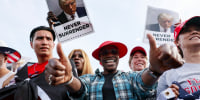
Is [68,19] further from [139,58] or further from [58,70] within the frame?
[58,70]

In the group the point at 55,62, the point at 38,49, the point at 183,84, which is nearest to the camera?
the point at 55,62

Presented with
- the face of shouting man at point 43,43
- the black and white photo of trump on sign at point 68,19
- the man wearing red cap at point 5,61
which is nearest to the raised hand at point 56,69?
the man wearing red cap at point 5,61

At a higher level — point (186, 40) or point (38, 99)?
point (186, 40)

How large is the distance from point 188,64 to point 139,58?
5.94 ft

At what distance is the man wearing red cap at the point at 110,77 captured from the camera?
171 cm

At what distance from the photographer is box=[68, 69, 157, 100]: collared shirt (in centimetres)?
238

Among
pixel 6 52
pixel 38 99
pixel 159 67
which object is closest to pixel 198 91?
pixel 159 67

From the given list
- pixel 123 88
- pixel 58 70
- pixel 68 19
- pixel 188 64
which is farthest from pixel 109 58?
pixel 68 19

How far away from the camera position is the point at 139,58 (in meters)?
4.01

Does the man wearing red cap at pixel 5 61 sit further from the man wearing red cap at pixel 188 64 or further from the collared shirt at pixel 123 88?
the man wearing red cap at pixel 188 64

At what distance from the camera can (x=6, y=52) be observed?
3346mm

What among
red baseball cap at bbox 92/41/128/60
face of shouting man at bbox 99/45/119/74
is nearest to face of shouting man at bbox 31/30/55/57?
red baseball cap at bbox 92/41/128/60

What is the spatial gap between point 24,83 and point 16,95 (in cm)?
14

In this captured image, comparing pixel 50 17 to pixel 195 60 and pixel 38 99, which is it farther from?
pixel 195 60
